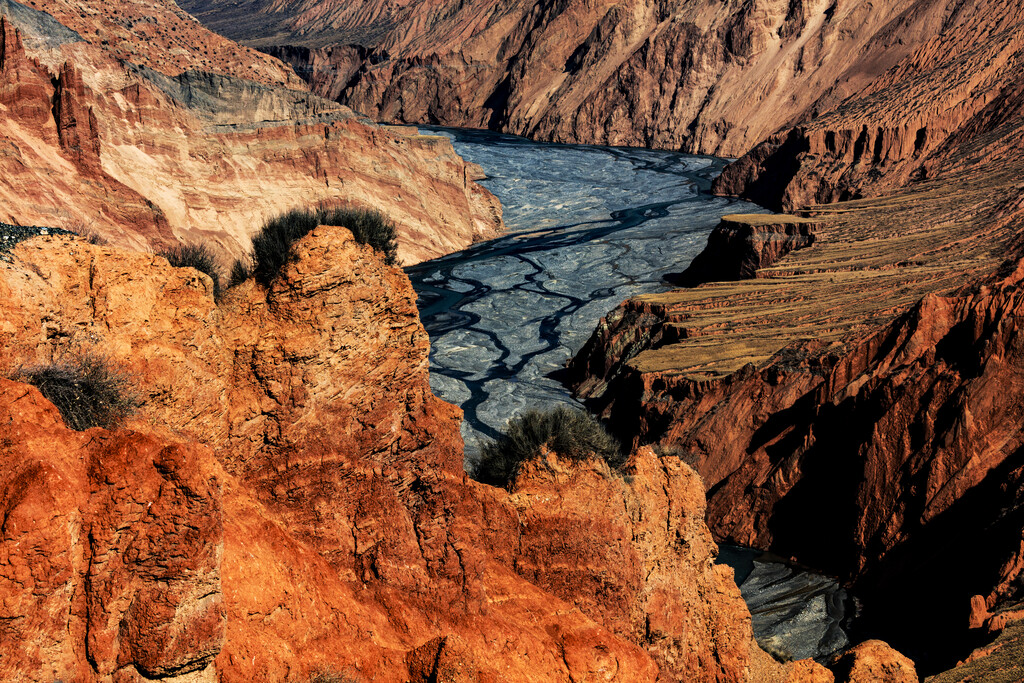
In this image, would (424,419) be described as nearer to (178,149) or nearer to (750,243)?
(750,243)

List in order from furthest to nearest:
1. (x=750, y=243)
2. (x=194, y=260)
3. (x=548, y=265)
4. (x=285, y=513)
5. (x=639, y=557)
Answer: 1. (x=548, y=265)
2. (x=750, y=243)
3. (x=639, y=557)
4. (x=194, y=260)
5. (x=285, y=513)

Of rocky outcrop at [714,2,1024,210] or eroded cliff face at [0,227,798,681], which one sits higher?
rocky outcrop at [714,2,1024,210]

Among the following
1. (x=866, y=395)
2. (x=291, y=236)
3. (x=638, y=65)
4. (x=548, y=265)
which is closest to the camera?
(x=291, y=236)

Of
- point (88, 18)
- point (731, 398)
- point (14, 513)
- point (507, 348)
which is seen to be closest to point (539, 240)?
point (507, 348)

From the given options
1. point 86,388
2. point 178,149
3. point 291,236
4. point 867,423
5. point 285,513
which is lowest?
point 178,149

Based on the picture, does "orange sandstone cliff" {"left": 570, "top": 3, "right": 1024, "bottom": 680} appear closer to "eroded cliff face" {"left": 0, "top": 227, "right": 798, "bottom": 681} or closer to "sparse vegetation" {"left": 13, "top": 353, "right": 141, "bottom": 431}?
"eroded cliff face" {"left": 0, "top": 227, "right": 798, "bottom": 681}

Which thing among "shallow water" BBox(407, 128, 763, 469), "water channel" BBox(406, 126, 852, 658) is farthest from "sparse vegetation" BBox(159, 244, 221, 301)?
"shallow water" BBox(407, 128, 763, 469)

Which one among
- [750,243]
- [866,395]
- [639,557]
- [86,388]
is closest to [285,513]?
[86,388]
